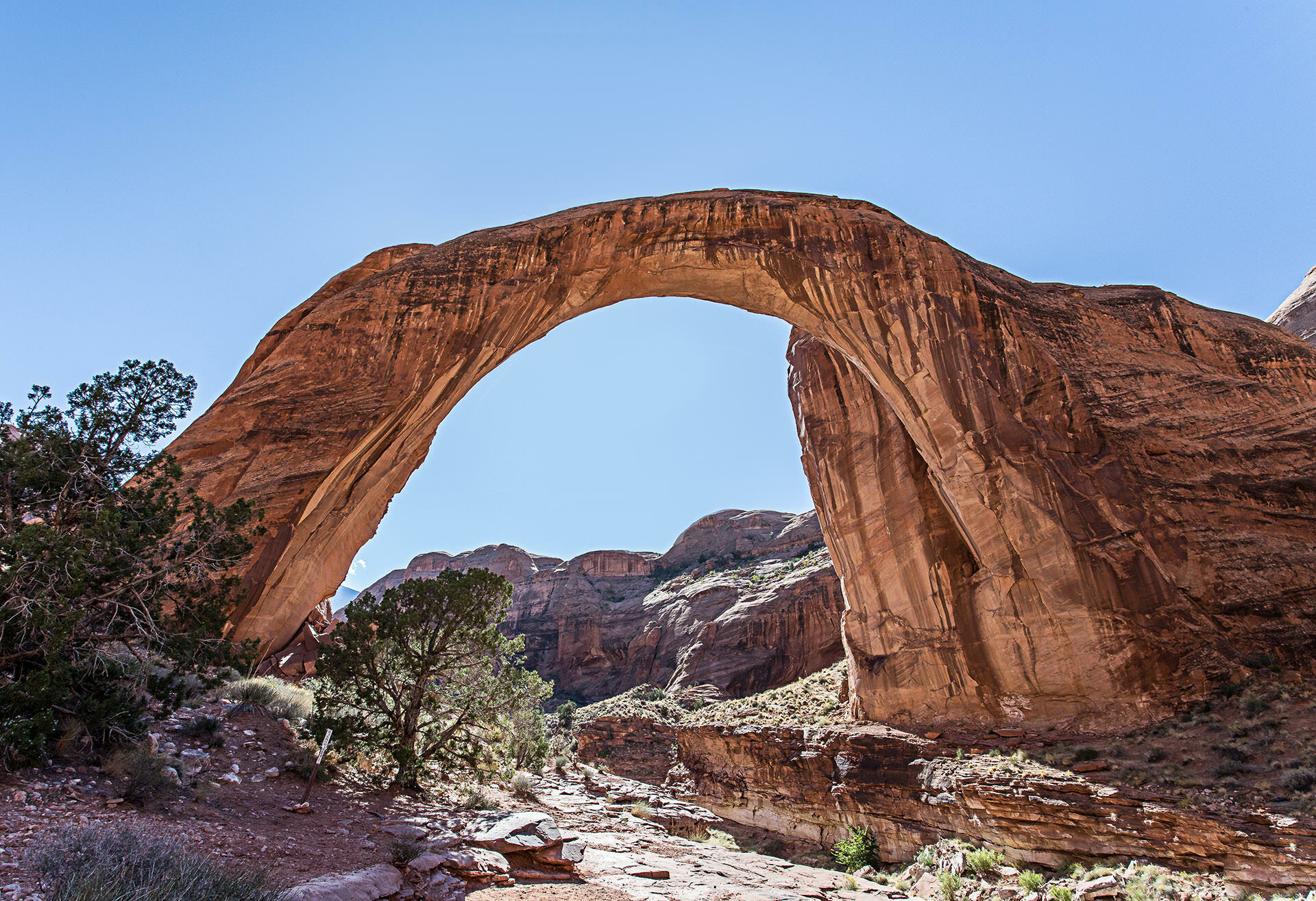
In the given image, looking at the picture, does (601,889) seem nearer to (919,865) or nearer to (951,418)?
(919,865)

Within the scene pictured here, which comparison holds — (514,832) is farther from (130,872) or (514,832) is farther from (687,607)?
(687,607)

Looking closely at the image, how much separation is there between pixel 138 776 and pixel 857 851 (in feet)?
53.8

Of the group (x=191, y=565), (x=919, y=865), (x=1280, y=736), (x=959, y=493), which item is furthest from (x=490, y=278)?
(x=1280, y=736)

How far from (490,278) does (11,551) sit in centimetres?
1230

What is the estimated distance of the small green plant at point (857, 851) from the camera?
55.4ft

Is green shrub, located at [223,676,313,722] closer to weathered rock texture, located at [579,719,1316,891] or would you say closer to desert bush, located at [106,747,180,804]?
desert bush, located at [106,747,180,804]

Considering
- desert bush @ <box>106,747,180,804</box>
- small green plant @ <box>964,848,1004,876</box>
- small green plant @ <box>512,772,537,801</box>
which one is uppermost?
desert bush @ <box>106,747,180,804</box>

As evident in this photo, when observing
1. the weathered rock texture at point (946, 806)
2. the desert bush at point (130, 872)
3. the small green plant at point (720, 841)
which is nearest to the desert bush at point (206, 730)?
the desert bush at point (130, 872)

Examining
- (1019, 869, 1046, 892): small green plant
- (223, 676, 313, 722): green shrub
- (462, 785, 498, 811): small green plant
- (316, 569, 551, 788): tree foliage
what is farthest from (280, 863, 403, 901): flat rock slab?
(1019, 869, 1046, 892): small green plant

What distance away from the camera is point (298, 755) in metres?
10.1

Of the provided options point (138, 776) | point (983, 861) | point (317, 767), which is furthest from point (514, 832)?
point (983, 861)

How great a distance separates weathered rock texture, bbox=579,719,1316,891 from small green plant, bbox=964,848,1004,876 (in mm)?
454

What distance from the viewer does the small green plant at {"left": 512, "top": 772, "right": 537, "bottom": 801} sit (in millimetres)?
13617

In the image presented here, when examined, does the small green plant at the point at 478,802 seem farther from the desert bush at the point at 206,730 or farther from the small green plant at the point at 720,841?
the small green plant at the point at 720,841
